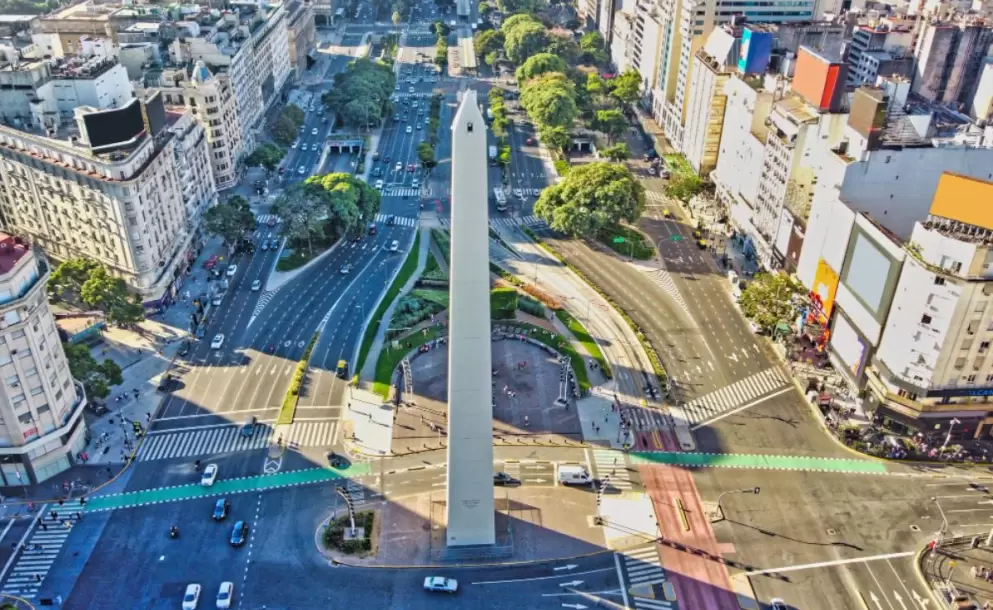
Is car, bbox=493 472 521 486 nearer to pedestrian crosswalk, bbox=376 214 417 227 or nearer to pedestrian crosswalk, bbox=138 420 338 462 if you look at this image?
pedestrian crosswalk, bbox=138 420 338 462

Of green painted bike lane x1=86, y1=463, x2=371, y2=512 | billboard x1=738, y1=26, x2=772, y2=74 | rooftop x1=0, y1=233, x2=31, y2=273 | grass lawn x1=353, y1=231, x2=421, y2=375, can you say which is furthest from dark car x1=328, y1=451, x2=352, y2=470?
billboard x1=738, y1=26, x2=772, y2=74

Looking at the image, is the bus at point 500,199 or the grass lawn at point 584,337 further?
the bus at point 500,199

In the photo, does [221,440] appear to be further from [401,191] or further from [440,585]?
[401,191]

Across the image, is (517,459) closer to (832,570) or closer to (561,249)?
(832,570)

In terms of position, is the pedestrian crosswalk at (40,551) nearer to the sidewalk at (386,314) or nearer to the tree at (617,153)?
the sidewalk at (386,314)

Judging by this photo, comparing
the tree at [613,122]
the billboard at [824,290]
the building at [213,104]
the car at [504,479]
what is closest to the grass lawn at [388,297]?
the car at [504,479]

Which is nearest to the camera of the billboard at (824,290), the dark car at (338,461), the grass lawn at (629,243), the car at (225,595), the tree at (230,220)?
the car at (225,595)
